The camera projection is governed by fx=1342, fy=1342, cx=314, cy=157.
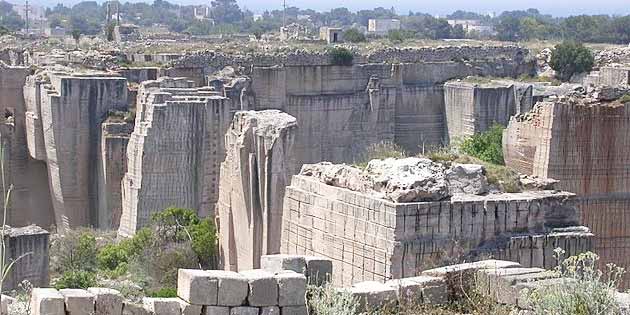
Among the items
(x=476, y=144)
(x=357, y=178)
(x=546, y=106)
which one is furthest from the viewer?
(x=476, y=144)

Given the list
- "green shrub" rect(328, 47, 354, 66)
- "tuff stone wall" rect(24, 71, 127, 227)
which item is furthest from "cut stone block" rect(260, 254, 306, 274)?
"green shrub" rect(328, 47, 354, 66)

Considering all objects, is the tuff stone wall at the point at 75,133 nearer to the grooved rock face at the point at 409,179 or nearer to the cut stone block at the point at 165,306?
the grooved rock face at the point at 409,179

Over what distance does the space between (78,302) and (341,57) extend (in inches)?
1269

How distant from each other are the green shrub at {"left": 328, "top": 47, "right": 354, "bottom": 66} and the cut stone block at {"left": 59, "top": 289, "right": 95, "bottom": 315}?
31.8 meters

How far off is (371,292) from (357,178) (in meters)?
3.42

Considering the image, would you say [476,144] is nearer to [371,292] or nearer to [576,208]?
[576,208]

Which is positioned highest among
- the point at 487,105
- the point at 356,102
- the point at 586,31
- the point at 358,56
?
the point at 358,56

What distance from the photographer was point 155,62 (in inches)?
1383

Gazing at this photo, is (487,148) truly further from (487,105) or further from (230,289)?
(487,105)

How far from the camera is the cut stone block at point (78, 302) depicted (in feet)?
23.0

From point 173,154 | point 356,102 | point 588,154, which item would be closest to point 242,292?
point 588,154

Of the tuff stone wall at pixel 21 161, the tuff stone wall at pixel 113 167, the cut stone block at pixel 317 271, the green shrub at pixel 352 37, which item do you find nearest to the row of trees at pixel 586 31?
the green shrub at pixel 352 37

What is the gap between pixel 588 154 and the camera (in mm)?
14609

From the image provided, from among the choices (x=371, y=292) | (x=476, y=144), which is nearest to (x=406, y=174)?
(x=371, y=292)
